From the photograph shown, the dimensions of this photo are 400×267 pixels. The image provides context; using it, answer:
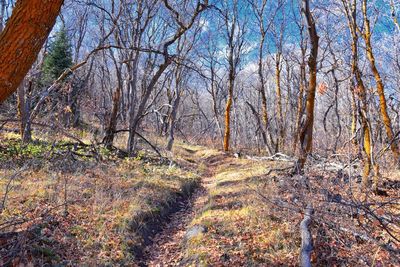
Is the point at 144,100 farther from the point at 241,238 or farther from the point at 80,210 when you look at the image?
the point at 241,238

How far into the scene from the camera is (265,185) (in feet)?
26.7

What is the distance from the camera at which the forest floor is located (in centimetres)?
401

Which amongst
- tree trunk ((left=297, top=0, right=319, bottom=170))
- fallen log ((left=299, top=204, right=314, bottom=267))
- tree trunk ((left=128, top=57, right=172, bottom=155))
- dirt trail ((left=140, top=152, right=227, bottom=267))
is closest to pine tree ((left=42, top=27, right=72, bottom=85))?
tree trunk ((left=128, top=57, right=172, bottom=155))

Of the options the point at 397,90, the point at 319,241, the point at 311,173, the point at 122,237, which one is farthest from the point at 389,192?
the point at 397,90

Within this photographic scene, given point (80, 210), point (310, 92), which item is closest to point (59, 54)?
point (80, 210)

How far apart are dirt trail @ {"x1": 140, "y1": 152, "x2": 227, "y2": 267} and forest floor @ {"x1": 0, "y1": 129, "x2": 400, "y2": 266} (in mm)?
19

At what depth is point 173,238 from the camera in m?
5.68

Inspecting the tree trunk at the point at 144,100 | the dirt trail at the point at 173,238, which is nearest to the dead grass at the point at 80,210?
the dirt trail at the point at 173,238

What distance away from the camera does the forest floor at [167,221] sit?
A: 4012mm

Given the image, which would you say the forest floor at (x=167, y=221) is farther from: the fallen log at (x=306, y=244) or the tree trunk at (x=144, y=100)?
the tree trunk at (x=144, y=100)

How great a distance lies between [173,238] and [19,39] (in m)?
4.15

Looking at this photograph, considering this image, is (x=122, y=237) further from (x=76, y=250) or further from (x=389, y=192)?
(x=389, y=192)

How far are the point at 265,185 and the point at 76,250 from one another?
518 cm

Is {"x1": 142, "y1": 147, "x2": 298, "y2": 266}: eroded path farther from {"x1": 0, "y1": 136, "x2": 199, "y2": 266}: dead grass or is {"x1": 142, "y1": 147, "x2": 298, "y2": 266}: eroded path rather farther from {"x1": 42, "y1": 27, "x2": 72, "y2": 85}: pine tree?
{"x1": 42, "y1": 27, "x2": 72, "y2": 85}: pine tree
